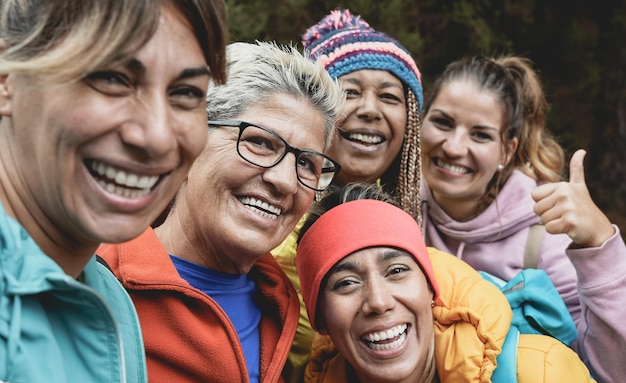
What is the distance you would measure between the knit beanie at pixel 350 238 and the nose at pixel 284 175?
368mm

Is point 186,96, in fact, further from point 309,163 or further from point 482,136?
point 482,136

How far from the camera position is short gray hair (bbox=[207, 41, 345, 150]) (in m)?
2.18

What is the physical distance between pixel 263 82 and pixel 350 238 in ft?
2.22

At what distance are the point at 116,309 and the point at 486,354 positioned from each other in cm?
130

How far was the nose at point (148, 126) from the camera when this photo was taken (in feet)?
4.08

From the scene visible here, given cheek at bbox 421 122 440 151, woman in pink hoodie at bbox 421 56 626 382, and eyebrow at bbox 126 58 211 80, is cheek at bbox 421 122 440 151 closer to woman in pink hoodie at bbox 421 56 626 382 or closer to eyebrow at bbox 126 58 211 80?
woman in pink hoodie at bbox 421 56 626 382

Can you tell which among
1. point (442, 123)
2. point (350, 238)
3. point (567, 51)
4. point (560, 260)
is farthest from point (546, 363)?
point (567, 51)

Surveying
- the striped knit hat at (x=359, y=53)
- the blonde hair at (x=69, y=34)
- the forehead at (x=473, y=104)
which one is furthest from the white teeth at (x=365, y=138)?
the blonde hair at (x=69, y=34)

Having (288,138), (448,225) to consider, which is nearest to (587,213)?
(448,225)

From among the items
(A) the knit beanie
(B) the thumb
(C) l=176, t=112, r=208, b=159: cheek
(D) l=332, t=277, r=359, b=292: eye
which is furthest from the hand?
(C) l=176, t=112, r=208, b=159: cheek

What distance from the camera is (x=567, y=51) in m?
7.47

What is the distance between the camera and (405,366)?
2285 mm

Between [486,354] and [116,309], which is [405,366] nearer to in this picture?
[486,354]

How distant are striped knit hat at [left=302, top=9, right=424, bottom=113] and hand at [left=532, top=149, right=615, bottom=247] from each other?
88 cm
